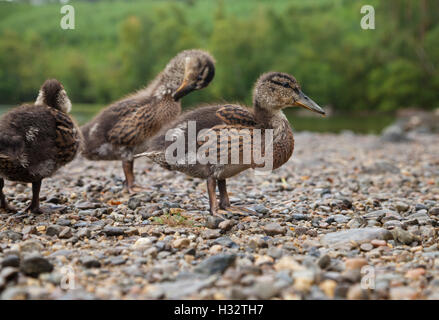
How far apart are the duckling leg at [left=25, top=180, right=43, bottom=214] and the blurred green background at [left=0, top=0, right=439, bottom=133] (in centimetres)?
2648

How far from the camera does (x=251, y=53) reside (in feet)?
146

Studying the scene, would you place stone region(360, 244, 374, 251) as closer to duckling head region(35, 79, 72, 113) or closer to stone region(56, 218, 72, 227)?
stone region(56, 218, 72, 227)

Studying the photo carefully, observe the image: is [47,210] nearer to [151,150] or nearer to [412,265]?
[151,150]

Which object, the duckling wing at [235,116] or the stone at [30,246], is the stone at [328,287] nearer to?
the duckling wing at [235,116]

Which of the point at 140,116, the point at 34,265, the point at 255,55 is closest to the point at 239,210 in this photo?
the point at 140,116

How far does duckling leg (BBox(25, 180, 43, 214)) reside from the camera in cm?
516

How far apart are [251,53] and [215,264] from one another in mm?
42615

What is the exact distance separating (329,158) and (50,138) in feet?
24.9

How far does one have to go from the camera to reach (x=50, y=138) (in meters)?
5.07

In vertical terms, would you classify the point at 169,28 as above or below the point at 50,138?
above

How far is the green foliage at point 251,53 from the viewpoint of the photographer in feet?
119

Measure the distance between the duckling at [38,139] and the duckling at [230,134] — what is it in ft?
3.23
